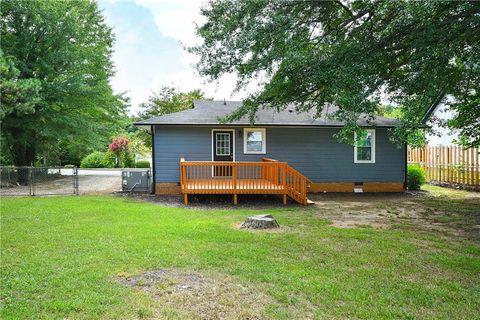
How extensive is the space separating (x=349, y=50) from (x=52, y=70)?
13347 millimetres

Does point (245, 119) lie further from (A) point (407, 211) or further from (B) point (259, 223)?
(B) point (259, 223)

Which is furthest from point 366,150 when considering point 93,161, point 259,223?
point 93,161

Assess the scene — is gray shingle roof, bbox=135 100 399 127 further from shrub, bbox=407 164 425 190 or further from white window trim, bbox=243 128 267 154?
shrub, bbox=407 164 425 190

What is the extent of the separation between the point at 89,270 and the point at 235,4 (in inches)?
243

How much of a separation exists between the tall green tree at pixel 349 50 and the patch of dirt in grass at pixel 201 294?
4016mm

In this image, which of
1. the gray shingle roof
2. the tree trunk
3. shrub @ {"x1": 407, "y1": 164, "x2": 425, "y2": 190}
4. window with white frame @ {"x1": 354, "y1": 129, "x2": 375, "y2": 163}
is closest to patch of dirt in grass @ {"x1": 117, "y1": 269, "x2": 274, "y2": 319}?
the gray shingle roof

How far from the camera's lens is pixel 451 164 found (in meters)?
15.2

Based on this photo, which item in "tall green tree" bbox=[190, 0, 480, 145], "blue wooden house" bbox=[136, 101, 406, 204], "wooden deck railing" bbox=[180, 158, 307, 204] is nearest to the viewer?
"tall green tree" bbox=[190, 0, 480, 145]

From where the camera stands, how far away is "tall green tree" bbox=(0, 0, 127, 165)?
14797 mm

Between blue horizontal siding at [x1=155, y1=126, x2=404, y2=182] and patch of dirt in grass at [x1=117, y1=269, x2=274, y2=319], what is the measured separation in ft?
28.3

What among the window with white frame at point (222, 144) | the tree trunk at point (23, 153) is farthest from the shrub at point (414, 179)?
the tree trunk at point (23, 153)

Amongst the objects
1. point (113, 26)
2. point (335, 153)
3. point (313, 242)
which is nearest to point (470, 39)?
point (313, 242)

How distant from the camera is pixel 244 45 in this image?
24.6 feet

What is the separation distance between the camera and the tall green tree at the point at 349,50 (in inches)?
256
